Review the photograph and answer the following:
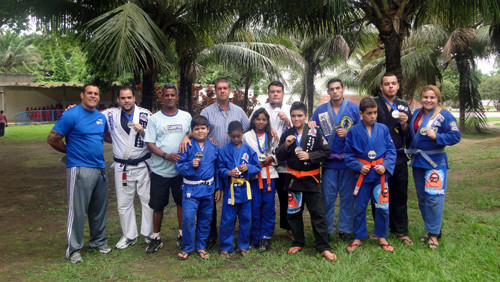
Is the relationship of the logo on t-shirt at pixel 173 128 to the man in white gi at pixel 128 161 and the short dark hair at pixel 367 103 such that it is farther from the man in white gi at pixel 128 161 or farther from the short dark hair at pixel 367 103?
the short dark hair at pixel 367 103

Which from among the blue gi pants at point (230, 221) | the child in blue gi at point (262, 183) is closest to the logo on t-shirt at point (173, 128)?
the child in blue gi at point (262, 183)

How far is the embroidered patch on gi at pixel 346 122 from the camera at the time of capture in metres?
4.48

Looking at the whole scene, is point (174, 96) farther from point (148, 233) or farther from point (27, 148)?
point (27, 148)

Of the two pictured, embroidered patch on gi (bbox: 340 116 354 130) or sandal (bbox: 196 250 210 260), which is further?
embroidered patch on gi (bbox: 340 116 354 130)

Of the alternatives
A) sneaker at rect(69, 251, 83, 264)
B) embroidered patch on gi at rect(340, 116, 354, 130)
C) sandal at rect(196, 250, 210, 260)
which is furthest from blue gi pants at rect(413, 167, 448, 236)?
sneaker at rect(69, 251, 83, 264)

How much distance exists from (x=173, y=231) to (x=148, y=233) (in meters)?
0.74

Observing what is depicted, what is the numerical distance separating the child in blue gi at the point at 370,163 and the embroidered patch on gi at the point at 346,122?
0.19 metres

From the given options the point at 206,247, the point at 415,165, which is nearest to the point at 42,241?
the point at 206,247

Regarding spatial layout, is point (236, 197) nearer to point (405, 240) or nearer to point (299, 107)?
point (299, 107)

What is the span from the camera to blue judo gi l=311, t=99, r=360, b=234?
440cm

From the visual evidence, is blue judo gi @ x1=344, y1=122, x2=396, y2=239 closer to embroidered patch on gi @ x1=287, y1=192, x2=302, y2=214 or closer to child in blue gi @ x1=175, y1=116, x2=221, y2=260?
embroidered patch on gi @ x1=287, y1=192, x2=302, y2=214

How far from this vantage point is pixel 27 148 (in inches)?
563

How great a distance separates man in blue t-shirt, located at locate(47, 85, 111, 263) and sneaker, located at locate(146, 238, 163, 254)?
50cm

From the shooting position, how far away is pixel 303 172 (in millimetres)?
4184
